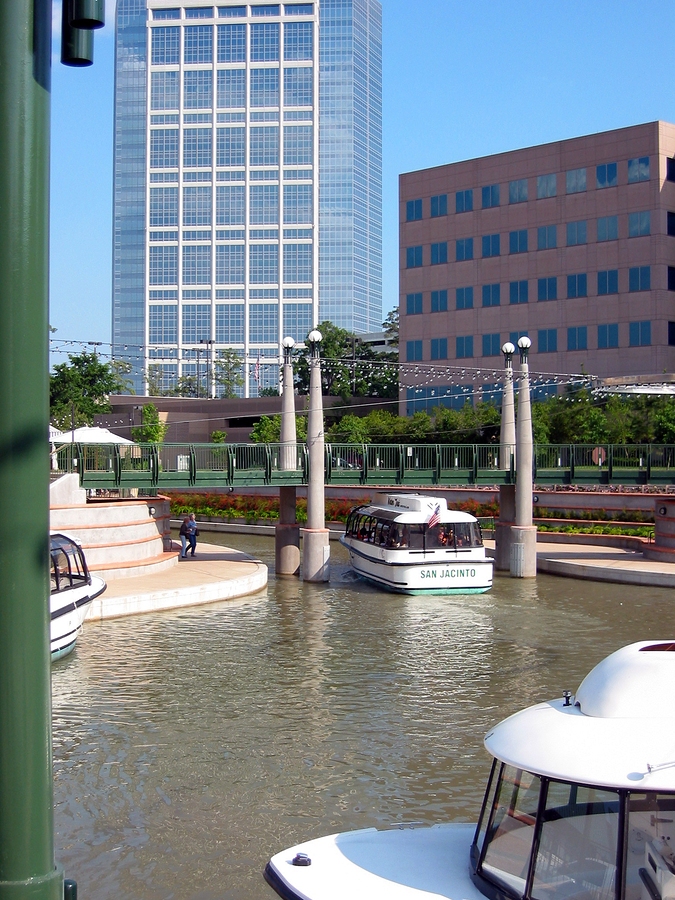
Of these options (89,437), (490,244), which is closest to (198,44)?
(490,244)

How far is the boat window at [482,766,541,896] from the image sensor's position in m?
6.11

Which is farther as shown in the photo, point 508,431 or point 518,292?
point 518,292

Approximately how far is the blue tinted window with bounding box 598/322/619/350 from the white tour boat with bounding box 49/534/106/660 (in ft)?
156

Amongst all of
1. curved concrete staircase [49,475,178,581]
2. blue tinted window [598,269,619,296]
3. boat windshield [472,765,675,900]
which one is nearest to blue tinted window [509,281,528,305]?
blue tinted window [598,269,619,296]

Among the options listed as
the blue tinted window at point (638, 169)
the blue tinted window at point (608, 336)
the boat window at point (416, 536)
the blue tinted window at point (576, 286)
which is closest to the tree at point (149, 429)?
the blue tinted window at point (576, 286)

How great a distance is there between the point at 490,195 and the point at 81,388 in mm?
34630

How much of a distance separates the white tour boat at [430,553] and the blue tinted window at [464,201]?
42.3 meters

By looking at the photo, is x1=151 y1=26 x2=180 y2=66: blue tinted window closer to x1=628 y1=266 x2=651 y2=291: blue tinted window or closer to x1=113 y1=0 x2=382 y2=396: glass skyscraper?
x1=113 y1=0 x2=382 y2=396: glass skyscraper

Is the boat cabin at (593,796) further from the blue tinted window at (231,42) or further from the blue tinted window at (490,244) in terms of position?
the blue tinted window at (231,42)

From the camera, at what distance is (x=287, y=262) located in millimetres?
144250

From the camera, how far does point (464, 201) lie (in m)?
70.3

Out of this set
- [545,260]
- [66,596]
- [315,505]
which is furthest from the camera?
[545,260]

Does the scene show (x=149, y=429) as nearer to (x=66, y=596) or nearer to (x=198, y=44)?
(x=66, y=596)

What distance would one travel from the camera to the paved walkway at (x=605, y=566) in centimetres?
3253
